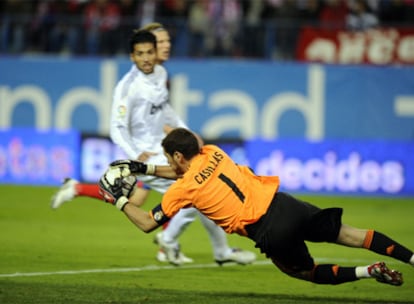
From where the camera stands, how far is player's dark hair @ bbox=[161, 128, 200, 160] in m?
7.88

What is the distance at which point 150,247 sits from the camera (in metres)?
12.0

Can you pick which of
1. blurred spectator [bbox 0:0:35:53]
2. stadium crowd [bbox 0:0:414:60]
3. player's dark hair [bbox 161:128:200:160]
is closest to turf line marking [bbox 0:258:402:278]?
player's dark hair [bbox 161:128:200:160]

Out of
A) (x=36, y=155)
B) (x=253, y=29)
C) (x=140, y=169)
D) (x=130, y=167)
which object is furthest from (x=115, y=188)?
(x=253, y=29)

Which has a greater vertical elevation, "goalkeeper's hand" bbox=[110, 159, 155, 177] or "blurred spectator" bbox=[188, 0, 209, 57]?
"blurred spectator" bbox=[188, 0, 209, 57]

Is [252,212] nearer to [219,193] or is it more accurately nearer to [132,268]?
[219,193]

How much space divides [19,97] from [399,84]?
321 inches

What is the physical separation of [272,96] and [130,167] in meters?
12.2

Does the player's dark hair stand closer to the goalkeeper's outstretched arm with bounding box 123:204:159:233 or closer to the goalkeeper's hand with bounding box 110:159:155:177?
the goalkeeper's hand with bounding box 110:159:155:177

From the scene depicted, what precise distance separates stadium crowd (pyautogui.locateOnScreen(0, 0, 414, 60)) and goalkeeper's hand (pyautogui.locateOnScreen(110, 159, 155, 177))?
437 inches

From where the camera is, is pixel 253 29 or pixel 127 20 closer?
pixel 253 29

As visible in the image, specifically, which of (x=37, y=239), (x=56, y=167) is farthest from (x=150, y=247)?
(x=56, y=167)

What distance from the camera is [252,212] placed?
7.91 metres

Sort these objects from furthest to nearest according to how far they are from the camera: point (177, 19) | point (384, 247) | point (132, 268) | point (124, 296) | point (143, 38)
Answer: point (177, 19)
point (132, 268)
point (143, 38)
point (124, 296)
point (384, 247)

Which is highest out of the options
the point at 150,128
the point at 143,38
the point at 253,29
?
the point at 253,29
